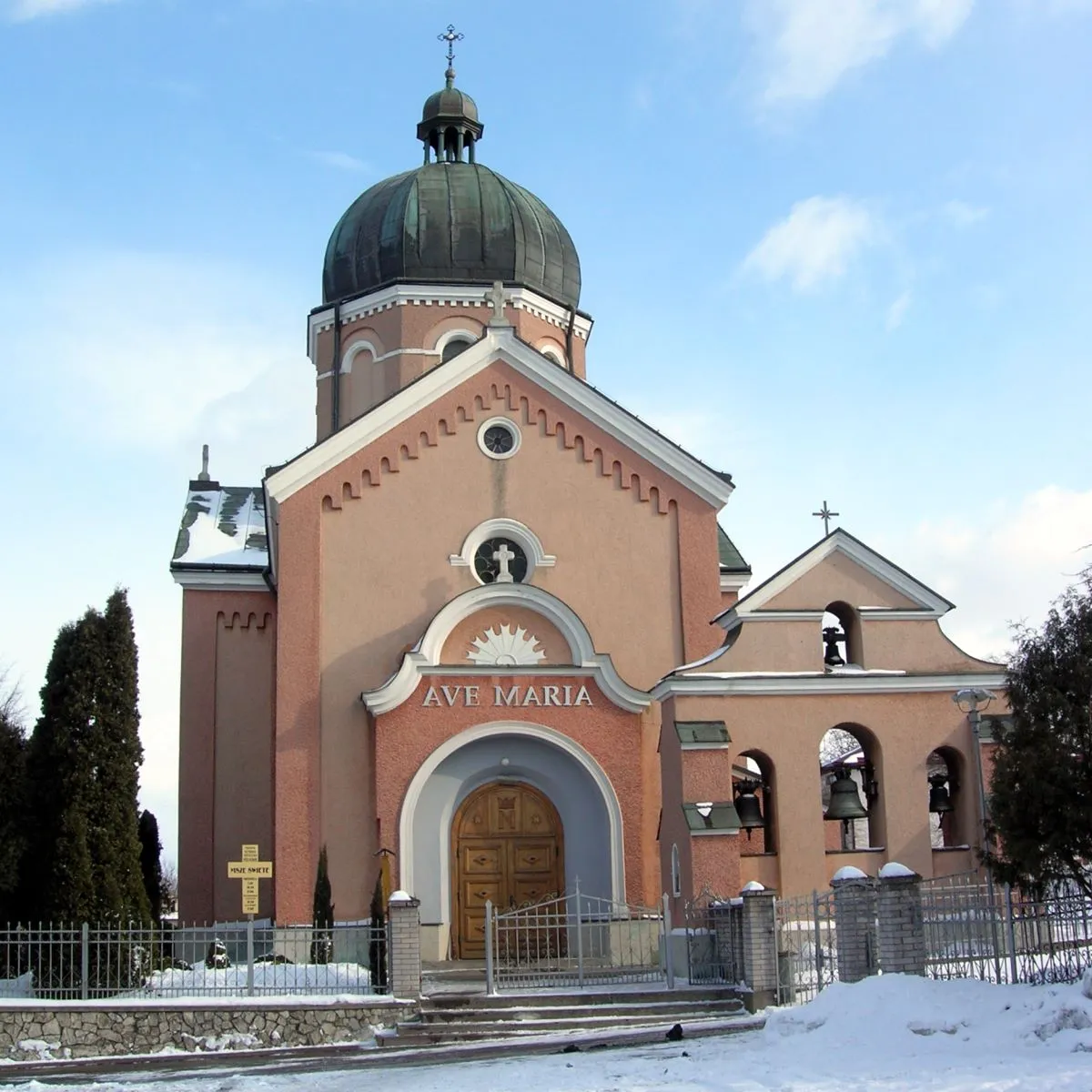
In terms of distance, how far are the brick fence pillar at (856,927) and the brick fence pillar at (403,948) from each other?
4.77 meters

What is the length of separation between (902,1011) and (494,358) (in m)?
13.3

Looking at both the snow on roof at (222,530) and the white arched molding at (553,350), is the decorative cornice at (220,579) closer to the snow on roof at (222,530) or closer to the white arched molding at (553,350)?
the snow on roof at (222,530)

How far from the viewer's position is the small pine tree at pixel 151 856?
22812 millimetres

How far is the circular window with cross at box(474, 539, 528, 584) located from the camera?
2258cm

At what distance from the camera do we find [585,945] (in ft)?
68.1

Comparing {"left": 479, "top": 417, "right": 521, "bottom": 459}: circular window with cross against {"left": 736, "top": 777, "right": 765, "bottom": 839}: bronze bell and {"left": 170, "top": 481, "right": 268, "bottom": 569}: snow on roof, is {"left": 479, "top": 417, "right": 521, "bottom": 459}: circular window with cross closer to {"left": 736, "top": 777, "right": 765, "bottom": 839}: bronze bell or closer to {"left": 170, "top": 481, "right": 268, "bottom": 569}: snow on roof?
{"left": 170, "top": 481, "right": 268, "bottom": 569}: snow on roof

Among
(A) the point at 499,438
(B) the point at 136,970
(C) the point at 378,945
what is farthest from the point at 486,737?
(B) the point at 136,970

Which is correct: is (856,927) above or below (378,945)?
above

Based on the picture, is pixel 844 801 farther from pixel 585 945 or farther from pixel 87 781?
pixel 87 781

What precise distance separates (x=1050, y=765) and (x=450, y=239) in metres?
17.9

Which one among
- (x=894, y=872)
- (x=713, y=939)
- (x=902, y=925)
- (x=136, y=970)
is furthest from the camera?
(x=713, y=939)

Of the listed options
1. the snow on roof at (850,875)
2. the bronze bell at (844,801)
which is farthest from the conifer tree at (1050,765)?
the bronze bell at (844,801)

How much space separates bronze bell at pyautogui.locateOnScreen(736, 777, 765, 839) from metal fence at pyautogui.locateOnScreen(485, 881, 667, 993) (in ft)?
5.95

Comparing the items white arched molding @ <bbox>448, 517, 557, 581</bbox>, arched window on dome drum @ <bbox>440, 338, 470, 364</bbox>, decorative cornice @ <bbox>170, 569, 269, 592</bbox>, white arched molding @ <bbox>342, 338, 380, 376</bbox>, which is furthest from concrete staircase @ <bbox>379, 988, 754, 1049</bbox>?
white arched molding @ <bbox>342, 338, 380, 376</bbox>
